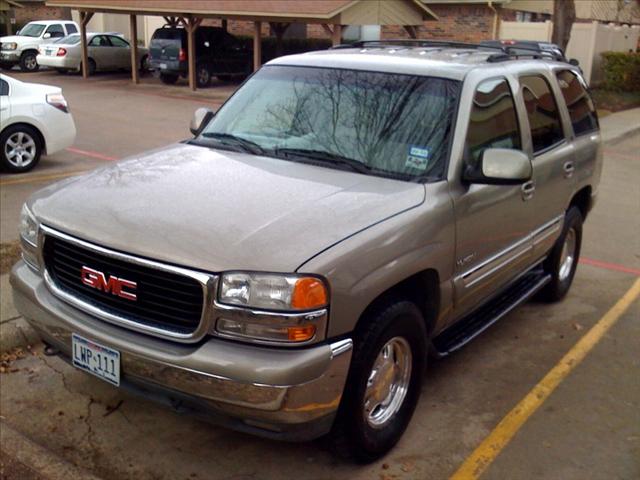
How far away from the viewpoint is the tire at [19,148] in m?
9.55

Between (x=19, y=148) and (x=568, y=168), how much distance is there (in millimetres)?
7238

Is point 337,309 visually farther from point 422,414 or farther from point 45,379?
point 45,379

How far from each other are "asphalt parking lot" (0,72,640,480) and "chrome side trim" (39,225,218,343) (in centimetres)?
38

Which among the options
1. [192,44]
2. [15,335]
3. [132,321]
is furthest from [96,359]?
[192,44]

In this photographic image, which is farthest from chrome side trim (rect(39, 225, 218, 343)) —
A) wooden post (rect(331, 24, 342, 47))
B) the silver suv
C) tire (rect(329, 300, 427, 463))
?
wooden post (rect(331, 24, 342, 47))

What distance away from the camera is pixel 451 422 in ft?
13.7

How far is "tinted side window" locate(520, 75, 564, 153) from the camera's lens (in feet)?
16.1

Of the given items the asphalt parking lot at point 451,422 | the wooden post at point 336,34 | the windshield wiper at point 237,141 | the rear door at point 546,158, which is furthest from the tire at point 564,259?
the wooden post at point 336,34

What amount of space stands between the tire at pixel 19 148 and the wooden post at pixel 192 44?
12565mm

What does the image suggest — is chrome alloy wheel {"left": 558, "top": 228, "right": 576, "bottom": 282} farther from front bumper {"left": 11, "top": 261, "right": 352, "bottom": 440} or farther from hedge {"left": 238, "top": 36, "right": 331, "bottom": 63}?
hedge {"left": 238, "top": 36, "right": 331, "bottom": 63}

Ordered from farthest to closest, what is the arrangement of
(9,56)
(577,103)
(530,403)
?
(9,56)
(577,103)
(530,403)

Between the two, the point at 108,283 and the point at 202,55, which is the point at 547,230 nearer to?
the point at 108,283

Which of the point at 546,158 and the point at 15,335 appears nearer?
the point at 15,335

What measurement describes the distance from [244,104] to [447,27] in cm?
2319
